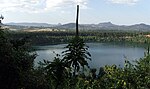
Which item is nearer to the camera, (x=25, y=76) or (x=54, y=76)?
(x=25, y=76)

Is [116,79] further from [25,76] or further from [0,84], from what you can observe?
[0,84]

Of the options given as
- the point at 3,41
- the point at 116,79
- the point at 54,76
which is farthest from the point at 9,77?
the point at 54,76

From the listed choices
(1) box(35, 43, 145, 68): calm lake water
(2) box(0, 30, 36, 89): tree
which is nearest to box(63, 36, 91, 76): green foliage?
(2) box(0, 30, 36, 89): tree

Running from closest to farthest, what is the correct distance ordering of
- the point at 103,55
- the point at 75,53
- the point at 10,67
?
the point at 10,67
the point at 75,53
the point at 103,55

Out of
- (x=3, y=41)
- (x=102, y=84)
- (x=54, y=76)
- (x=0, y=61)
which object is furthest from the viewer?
(x=54, y=76)

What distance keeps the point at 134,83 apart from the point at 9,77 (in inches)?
137

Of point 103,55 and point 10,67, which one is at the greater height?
point 10,67

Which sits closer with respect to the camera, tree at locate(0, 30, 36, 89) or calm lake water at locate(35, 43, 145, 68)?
tree at locate(0, 30, 36, 89)

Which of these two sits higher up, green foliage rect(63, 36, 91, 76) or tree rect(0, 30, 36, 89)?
tree rect(0, 30, 36, 89)

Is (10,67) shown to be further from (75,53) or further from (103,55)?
(103,55)

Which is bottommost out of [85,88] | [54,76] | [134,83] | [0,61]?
[54,76]

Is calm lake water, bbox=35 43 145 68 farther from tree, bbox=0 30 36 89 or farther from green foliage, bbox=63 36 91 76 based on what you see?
tree, bbox=0 30 36 89

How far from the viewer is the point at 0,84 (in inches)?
307

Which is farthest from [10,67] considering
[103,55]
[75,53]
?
[103,55]
